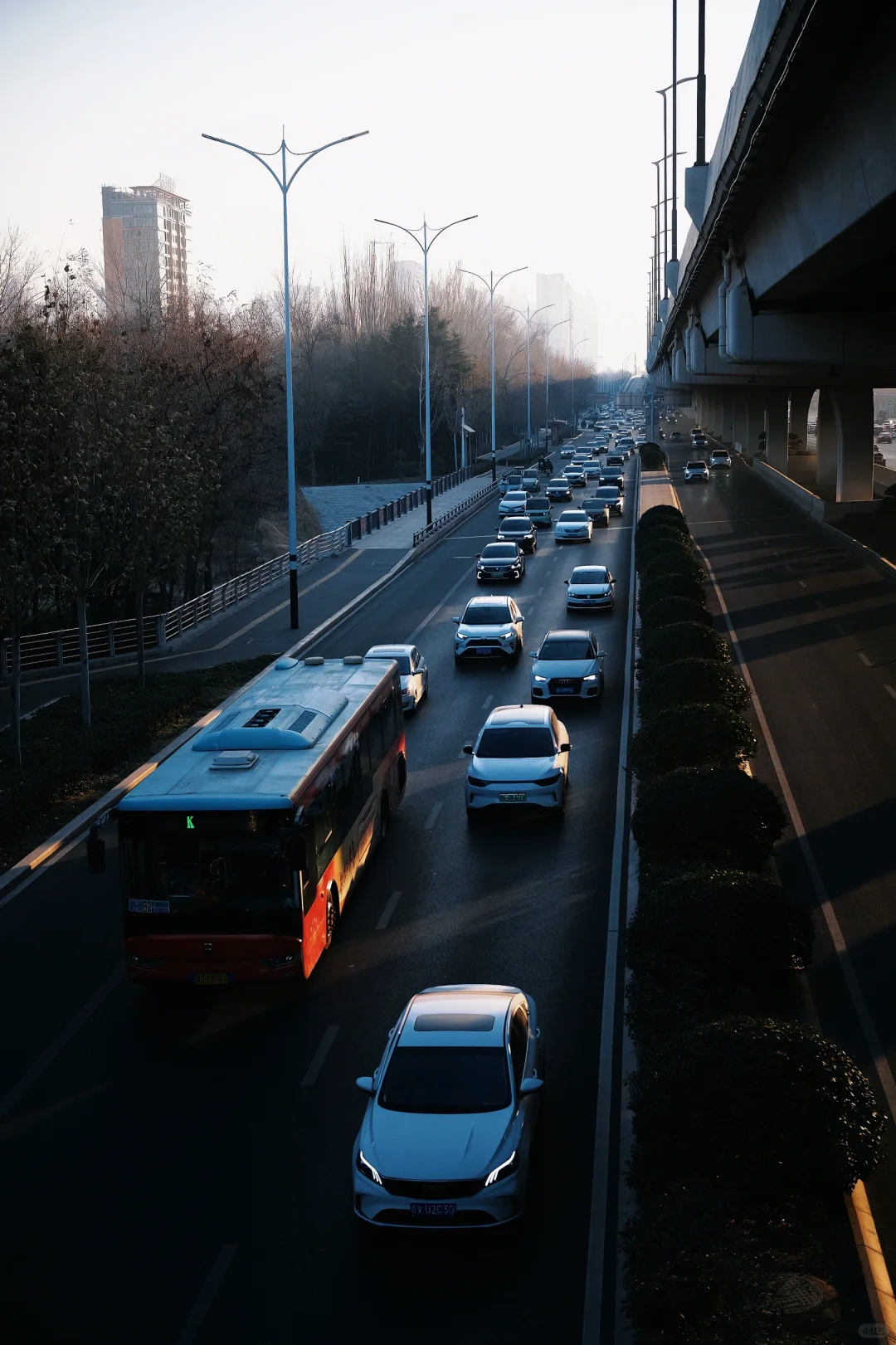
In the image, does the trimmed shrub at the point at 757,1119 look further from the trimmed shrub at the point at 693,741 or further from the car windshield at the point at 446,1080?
the trimmed shrub at the point at 693,741

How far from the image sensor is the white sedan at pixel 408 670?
96.6 feet

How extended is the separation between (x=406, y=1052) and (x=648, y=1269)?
3563mm

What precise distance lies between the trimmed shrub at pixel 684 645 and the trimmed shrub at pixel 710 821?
8165 millimetres

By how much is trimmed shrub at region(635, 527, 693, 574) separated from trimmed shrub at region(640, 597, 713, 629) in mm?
8258

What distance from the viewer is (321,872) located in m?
15.6

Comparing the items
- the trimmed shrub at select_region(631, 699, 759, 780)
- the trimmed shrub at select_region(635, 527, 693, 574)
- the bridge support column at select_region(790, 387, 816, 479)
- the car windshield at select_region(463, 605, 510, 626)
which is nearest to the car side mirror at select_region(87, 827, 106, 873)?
the trimmed shrub at select_region(631, 699, 759, 780)

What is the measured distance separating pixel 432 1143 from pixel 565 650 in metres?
20.9

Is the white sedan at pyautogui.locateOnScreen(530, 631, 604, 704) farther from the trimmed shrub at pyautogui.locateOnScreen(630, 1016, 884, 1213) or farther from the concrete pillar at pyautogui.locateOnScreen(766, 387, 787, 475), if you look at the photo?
the concrete pillar at pyautogui.locateOnScreen(766, 387, 787, 475)

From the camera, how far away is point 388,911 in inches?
706

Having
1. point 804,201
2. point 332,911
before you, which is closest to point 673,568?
point 804,201

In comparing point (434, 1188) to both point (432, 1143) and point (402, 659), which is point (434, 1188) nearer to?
point (432, 1143)

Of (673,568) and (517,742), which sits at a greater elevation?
(673,568)

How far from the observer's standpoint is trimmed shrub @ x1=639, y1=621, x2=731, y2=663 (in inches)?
972

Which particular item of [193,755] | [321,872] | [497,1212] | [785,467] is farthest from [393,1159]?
[785,467]
